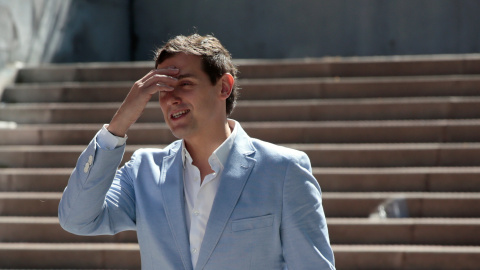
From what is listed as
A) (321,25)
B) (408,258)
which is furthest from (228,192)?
(321,25)

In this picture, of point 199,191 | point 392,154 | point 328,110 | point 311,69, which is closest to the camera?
point 199,191

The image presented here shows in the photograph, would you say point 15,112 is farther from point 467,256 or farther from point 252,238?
point 252,238

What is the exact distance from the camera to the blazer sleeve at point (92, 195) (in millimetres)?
2328

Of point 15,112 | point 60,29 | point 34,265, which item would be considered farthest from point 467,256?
point 60,29

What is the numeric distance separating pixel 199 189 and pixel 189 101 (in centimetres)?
27

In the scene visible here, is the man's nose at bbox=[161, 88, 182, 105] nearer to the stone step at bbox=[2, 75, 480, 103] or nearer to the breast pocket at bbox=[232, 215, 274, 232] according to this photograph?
the breast pocket at bbox=[232, 215, 274, 232]

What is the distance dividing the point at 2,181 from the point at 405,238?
3867 millimetres

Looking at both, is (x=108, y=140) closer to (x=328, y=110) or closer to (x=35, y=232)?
(x=35, y=232)

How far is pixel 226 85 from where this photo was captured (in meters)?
2.53

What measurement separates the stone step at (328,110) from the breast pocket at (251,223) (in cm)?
570

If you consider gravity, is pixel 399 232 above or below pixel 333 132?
below

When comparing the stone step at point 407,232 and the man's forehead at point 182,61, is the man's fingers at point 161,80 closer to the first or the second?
the man's forehead at point 182,61

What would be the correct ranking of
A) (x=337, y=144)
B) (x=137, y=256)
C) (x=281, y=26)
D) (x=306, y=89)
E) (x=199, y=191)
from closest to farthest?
1. (x=199, y=191)
2. (x=137, y=256)
3. (x=337, y=144)
4. (x=306, y=89)
5. (x=281, y=26)

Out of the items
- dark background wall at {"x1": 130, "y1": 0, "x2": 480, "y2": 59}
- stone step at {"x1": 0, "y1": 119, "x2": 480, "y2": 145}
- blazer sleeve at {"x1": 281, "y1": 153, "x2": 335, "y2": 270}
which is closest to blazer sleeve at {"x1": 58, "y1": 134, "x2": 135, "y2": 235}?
blazer sleeve at {"x1": 281, "y1": 153, "x2": 335, "y2": 270}
